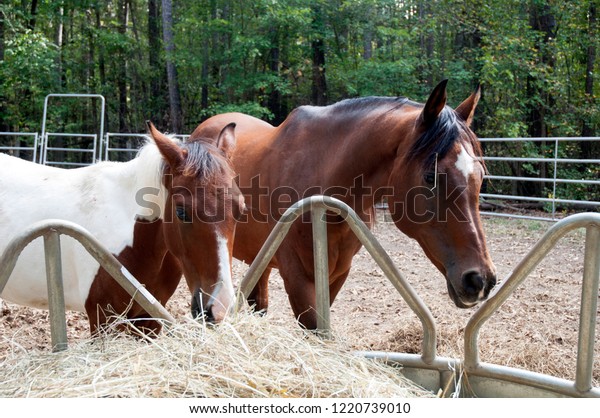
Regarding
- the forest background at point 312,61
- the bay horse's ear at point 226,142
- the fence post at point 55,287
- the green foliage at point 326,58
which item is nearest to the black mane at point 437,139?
the bay horse's ear at point 226,142

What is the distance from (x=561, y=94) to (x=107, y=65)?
15487 mm

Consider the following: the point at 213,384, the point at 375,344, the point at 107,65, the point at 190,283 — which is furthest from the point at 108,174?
the point at 107,65

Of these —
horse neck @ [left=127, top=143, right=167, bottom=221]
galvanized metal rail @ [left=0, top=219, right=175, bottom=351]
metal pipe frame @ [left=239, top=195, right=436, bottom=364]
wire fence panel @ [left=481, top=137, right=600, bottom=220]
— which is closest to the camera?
galvanized metal rail @ [left=0, top=219, right=175, bottom=351]

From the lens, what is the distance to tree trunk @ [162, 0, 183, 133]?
16.0 meters

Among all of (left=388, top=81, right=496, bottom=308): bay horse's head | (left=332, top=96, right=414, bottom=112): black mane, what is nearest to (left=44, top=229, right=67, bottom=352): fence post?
(left=388, top=81, right=496, bottom=308): bay horse's head

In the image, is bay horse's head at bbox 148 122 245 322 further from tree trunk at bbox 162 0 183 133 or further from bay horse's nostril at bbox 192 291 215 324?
tree trunk at bbox 162 0 183 133

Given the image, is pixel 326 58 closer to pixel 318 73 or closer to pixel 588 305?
pixel 318 73

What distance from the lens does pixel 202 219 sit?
2.44 m

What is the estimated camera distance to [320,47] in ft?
53.4

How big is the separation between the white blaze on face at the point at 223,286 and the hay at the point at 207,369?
0.22m

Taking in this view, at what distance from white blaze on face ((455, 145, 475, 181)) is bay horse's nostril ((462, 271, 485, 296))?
1.50ft

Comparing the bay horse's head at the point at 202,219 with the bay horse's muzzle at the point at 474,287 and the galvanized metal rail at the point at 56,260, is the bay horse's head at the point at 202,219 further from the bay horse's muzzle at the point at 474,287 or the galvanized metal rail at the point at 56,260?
the bay horse's muzzle at the point at 474,287

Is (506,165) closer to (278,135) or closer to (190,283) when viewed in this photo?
(278,135)

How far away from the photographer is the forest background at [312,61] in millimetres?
13609
